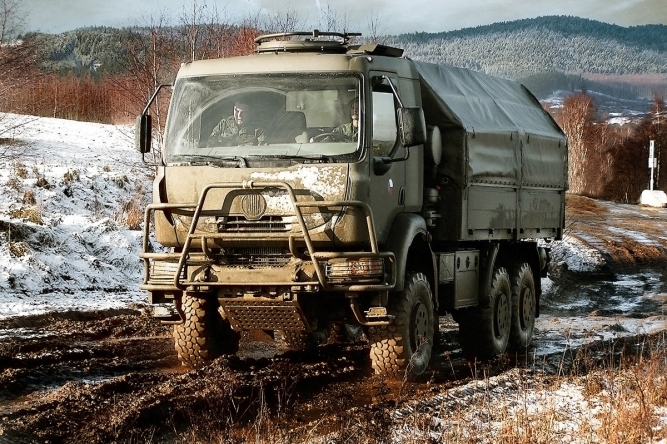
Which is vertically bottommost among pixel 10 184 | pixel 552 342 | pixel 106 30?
pixel 552 342

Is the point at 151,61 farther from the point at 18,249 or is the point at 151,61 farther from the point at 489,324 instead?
the point at 489,324

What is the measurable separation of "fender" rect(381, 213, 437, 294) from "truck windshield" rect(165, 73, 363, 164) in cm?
96

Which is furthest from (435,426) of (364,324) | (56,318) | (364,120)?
(56,318)

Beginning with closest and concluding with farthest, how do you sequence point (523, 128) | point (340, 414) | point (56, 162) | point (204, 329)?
point (340, 414)
point (204, 329)
point (523, 128)
point (56, 162)

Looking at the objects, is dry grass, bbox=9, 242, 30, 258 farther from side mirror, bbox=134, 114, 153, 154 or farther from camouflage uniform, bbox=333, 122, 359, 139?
camouflage uniform, bbox=333, 122, 359, 139

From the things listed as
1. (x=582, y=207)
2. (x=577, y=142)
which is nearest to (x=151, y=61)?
(x=582, y=207)

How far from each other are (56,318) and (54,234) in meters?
4.88

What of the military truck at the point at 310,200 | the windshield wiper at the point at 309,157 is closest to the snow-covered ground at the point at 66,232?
the military truck at the point at 310,200

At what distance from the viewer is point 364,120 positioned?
413 inches

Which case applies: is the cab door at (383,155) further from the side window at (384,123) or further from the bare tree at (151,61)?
the bare tree at (151,61)

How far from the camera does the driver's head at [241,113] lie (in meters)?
10.8

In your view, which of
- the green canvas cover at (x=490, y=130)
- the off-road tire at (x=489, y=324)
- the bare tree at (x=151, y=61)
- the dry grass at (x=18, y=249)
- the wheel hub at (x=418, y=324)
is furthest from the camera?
the bare tree at (x=151, y=61)

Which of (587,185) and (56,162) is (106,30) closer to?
(587,185)

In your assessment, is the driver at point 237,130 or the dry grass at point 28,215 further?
the dry grass at point 28,215
